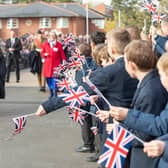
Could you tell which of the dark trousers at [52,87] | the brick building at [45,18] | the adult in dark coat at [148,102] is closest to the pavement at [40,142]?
the dark trousers at [52,87]

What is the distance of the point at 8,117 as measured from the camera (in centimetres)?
986

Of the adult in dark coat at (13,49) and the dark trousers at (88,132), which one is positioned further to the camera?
the adult in dark coat at (13,49)

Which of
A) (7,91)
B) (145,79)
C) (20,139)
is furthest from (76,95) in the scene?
(7,91)

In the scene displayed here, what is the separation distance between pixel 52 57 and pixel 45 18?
65.2 m

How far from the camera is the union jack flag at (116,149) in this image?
3.19 meters

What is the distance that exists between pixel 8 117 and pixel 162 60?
7100 millimetres

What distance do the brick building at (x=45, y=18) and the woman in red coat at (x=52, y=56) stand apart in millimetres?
61689

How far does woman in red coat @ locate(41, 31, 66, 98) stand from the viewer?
1291cm

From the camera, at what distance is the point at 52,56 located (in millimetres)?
13078

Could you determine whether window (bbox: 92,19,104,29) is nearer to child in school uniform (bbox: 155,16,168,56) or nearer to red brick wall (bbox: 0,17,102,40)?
red brick wall (bbox: 0,17,102,40)

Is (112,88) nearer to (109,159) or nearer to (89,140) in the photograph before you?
(109,159)

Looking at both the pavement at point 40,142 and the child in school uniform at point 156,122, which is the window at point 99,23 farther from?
the child in school uniform at point 156,122

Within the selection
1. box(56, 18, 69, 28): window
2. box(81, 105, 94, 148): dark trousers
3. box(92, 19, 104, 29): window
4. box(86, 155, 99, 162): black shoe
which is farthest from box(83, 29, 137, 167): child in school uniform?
box(92, 19, 104, 29): window

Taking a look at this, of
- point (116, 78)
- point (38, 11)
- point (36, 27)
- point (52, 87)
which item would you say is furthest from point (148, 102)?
point (36, 27)
